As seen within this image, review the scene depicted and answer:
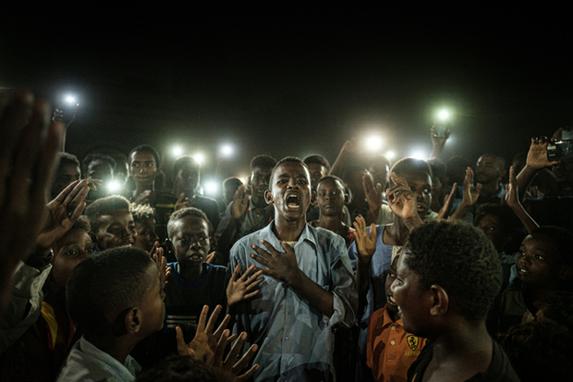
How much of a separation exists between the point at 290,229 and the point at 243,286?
2.27 ft

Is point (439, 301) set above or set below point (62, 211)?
below

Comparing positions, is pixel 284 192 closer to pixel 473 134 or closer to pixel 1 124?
pixel 1 124

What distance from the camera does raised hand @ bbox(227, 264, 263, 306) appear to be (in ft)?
9.72

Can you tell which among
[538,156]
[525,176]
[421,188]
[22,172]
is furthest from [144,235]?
[538,156]

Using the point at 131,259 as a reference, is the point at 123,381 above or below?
below

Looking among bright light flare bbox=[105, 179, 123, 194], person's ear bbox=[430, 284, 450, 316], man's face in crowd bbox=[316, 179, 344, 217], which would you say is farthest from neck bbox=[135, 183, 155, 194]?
person's ear bbox=[430, 284, 450, 316]

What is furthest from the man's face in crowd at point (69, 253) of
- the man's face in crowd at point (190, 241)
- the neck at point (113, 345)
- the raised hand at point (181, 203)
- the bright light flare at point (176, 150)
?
the bright light flare at point (176, 150)

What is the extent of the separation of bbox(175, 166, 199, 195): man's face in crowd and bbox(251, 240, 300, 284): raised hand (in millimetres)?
3487

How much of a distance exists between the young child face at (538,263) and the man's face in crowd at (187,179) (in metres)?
4.43

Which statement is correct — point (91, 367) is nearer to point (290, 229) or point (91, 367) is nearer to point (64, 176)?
point (290, 229)

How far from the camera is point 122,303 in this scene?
2070 millimetres

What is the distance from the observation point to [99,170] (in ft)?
18.5

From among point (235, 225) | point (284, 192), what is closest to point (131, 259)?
point (284, 192)

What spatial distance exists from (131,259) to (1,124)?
1.46 meters
